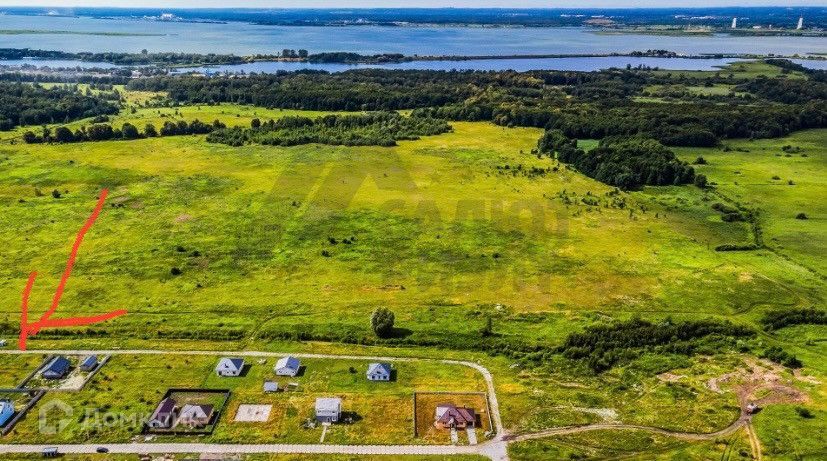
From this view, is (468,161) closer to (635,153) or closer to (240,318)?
(635,153)

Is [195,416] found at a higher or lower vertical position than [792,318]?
higher

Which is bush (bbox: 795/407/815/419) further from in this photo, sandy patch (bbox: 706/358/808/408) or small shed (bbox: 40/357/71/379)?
small shed (bbox: 40/357/71/379)

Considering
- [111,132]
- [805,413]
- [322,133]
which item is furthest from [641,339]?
[111,132]

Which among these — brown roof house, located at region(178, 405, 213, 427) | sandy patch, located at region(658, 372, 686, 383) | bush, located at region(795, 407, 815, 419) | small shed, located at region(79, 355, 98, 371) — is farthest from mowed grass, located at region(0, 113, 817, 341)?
bush, located at region(795, 407, 815, 419)

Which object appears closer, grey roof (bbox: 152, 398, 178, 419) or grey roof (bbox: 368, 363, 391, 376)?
grey roof (bbox: 152, 398, 178, 419)

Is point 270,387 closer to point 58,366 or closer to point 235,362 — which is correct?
point 235,362

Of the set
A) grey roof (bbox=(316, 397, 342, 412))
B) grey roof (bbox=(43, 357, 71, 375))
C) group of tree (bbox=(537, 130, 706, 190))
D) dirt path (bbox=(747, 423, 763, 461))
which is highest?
group of tree (bbox=(537, 130, 706, 190))

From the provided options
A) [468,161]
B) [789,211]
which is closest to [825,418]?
[789,211]
